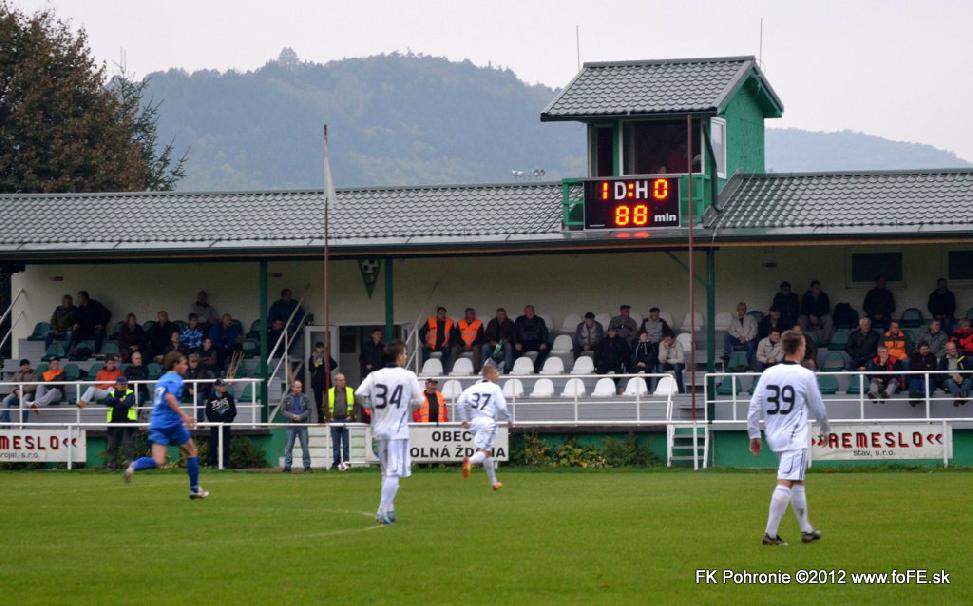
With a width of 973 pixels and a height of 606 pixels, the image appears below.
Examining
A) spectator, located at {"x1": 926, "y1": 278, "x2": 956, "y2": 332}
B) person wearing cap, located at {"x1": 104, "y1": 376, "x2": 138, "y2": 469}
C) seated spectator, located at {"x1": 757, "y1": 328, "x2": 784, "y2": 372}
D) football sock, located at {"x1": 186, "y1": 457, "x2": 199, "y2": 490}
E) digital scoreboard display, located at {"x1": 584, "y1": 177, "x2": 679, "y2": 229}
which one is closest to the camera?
football sock, located at {"x1": 186, "y1": 457, "x2": 199, "y2": 490}

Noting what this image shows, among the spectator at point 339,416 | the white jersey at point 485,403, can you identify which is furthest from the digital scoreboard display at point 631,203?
the white jersey at point 485,403

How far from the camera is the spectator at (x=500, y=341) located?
106 ft

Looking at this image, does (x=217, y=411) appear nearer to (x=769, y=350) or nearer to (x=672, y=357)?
(x=672, y=357)

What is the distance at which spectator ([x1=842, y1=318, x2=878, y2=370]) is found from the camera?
29.4m

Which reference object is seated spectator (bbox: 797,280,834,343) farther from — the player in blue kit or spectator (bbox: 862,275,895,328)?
the player in blue kit

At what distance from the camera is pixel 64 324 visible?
35.4m

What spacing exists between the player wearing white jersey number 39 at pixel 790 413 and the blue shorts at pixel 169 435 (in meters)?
8.51

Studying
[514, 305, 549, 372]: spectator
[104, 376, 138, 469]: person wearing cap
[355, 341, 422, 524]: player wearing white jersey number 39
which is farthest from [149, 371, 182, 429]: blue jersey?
[514, 305, 549, 372]: spectator

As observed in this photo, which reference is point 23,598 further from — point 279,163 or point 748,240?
point 279,163

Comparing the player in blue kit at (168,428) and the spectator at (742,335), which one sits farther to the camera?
the spectator at (742,335)

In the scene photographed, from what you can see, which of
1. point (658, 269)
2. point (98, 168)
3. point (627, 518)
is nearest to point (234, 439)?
point (658, 269)

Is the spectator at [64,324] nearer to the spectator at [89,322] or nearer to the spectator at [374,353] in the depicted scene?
the spectator at [89,322]

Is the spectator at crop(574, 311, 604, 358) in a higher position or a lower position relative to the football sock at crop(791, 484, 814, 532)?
higher

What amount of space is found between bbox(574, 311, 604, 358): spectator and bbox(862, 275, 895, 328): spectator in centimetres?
511
